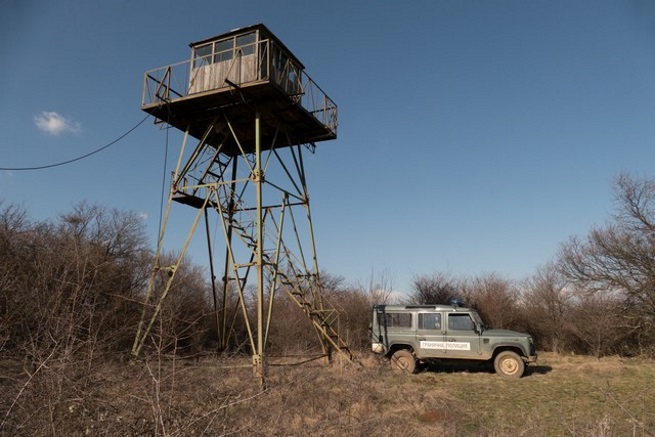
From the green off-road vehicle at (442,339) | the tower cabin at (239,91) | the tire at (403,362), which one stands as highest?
the tower cabin at (239,91)

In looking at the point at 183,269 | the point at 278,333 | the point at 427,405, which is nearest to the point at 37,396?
the point at 427,405

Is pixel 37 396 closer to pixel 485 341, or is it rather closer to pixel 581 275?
pixel 485 341

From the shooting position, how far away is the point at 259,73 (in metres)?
12.8

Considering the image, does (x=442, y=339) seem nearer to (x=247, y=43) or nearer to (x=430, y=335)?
(x=430, y=335)

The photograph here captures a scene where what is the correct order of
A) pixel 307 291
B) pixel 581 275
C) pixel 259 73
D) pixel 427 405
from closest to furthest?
pixel 427 405 → pixel 259 73 → pixel 307 291 → pixel 581 275

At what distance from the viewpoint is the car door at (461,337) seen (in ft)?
48.0

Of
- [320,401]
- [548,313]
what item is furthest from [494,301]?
[320,401]

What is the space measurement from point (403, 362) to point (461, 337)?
2.09 meters

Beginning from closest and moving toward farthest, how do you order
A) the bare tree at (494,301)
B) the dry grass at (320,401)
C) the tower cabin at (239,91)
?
1. the dry grass at (320,401)
2. the tower cabin at (239,91)
3. the bare tree at (494,301)

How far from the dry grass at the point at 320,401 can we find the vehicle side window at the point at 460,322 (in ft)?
4.86

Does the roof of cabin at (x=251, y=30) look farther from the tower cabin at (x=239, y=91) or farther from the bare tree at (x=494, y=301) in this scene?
the bare tree at (x=494, y=301)

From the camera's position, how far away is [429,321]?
50.2 feet

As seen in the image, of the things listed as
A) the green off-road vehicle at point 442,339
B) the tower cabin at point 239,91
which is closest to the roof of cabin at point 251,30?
the tower cabin at point 239,91

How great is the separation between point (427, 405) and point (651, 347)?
17.6 m
